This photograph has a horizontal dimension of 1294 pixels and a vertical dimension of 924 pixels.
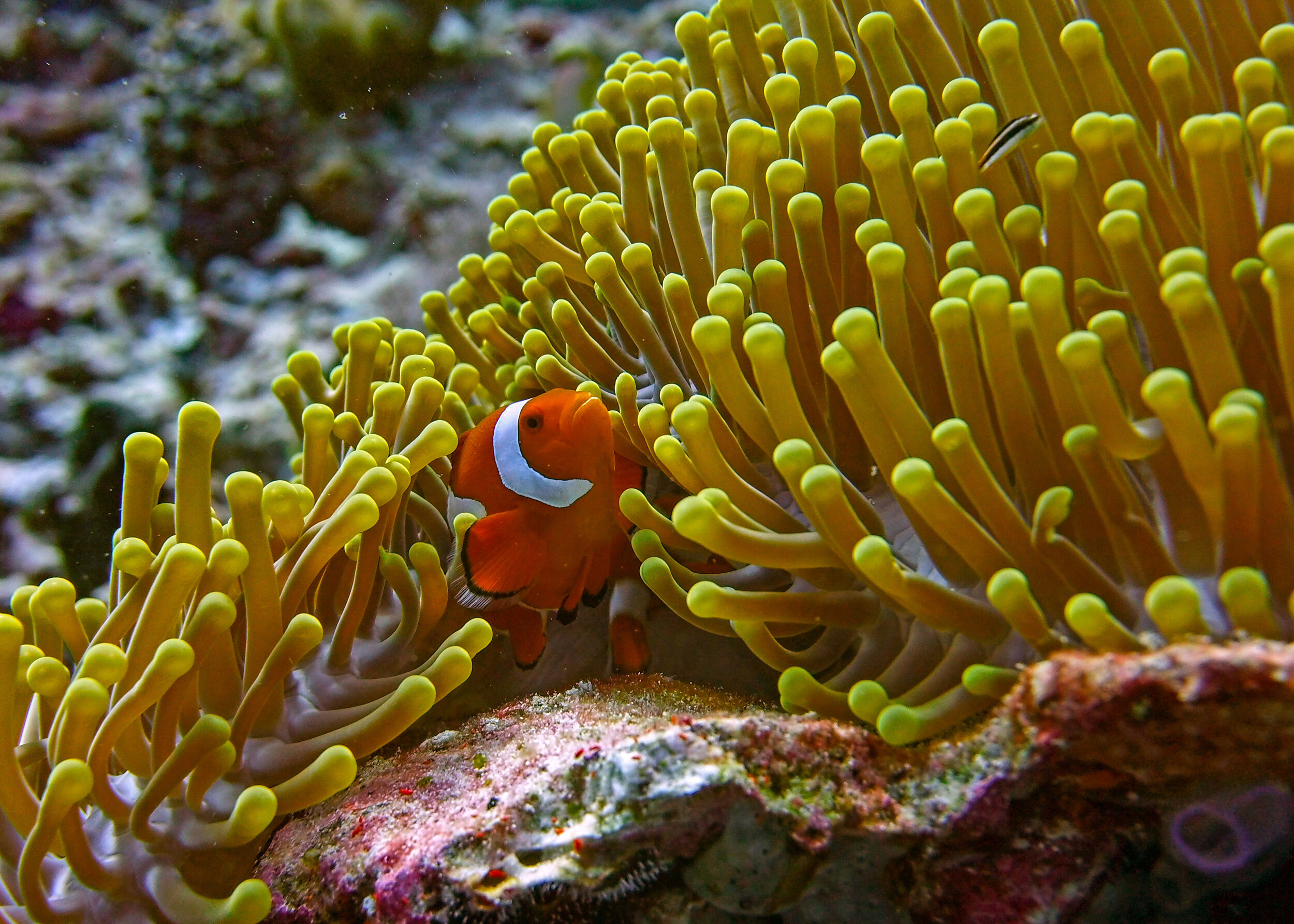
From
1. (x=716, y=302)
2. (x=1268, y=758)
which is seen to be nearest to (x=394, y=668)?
(x=716, y=302)

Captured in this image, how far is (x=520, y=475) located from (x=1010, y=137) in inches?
26.2

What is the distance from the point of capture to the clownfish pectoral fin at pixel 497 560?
100 centimetres

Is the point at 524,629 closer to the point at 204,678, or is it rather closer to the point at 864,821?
the point at 204,678

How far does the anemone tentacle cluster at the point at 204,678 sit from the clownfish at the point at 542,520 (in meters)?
0.07

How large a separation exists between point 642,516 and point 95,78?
191cm

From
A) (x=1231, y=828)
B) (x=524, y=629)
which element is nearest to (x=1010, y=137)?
(x=1231, y=828)

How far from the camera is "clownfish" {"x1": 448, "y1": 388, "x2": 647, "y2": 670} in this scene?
1007mm

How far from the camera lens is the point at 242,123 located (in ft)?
6.53

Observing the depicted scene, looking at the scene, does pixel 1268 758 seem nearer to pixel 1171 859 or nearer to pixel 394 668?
pixel 1171 859

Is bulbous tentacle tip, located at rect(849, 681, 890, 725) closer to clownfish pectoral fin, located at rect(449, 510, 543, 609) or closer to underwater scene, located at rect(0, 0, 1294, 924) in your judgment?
underwater scene, located at rect(0, 0, 1294, 924)

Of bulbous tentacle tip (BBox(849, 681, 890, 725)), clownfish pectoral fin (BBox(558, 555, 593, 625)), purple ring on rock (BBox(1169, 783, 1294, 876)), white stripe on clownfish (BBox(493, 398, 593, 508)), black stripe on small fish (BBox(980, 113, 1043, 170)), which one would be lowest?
purple ring on rock (BBox(1169, 783, 1294, 876))

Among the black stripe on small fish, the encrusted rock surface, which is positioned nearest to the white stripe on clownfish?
the encrusted rock surface

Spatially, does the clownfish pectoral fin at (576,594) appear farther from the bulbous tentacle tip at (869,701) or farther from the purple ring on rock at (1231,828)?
the purple ring on rock at (1231,828)

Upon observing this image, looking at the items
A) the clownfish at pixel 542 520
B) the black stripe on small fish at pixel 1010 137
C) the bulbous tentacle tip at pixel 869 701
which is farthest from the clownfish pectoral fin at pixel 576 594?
the black stripe on small fish at pixel 1010 137
